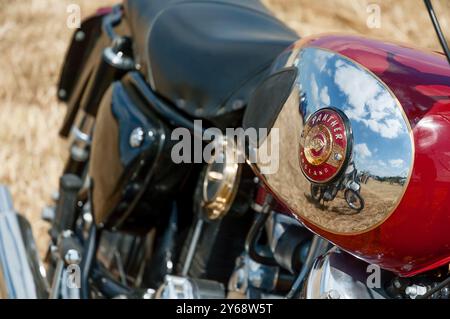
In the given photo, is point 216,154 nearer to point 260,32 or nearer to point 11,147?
point 260,32

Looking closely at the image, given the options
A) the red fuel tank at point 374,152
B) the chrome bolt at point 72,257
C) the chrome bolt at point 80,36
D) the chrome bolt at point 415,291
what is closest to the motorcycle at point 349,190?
the red fuel tank at point 374,152

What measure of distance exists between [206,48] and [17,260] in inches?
23.3

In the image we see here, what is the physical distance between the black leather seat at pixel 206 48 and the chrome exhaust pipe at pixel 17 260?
0.44 meters

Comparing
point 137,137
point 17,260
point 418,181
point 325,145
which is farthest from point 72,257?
point 418,181

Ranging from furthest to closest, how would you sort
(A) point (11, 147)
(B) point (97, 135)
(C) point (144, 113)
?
(A) point (11, 147)
(B) point (97, 135)
(C) point (144, 113)

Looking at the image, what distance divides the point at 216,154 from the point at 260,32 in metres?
0.33

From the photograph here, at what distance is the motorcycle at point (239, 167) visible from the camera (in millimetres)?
1089

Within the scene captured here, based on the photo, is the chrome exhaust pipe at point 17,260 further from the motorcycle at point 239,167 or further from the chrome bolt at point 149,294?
the chrome bolt at point 149,294

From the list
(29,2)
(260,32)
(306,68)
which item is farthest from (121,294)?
(29,2)

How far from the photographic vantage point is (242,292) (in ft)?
4.83

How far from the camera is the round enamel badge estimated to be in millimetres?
1104

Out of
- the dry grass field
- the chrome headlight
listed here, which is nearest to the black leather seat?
the chrome headlight

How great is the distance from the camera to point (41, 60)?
344 cm
